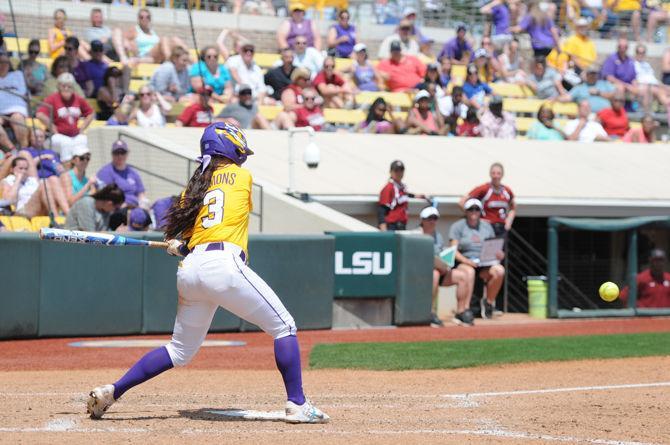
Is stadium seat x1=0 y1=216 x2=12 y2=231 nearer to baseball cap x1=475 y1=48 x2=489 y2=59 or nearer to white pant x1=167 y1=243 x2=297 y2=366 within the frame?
white pant x1=167 y1=243 x2=297 y2=366

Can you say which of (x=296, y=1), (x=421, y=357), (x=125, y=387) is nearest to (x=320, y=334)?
(x=421, y=357)

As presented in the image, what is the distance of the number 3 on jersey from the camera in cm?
681

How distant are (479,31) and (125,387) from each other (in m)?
17.9

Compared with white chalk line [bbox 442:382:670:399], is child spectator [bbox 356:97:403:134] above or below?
above

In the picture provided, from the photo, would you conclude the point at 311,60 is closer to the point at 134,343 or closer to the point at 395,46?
the point at 395,46

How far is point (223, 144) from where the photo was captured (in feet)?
23.0

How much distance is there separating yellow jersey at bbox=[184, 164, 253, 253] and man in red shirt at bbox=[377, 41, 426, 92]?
13011mm

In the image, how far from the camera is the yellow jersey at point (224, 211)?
680cm

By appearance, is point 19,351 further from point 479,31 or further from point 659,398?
point 479,31

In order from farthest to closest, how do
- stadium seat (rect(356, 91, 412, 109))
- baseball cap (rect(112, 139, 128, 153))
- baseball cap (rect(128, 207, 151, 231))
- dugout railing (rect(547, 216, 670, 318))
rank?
stadium seat (rect(356, 91, 412, 109)) < dugout railing (rect(547, 216, 670, 318)) < baseball cap (rect(112, 139, 128, 153)) < baseball cap (rect(128, 207, 151, 231))

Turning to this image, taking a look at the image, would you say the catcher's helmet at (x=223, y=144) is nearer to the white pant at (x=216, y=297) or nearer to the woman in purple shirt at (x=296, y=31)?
the white pant at (x=216, y=297)

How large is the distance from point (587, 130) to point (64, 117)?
9.43m

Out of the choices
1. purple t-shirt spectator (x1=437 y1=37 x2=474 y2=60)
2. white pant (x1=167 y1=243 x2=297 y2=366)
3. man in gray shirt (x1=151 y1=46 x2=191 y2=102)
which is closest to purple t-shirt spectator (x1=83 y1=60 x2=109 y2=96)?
man in gray shirt (x1=151 y1=46 x2=191 y2=102)

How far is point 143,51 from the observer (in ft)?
59.7
